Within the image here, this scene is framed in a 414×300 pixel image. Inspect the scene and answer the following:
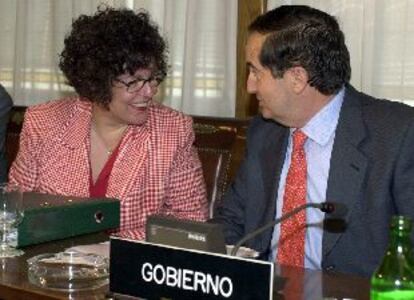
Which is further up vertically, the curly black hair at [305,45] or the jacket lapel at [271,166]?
the curly black hair at [305,45]

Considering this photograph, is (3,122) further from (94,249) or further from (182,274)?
(182,274)

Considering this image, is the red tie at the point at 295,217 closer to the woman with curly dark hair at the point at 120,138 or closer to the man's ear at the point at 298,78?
the man's ear at the point at 298,78

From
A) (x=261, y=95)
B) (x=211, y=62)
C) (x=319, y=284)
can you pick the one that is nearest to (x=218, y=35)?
(x=211, y=62)

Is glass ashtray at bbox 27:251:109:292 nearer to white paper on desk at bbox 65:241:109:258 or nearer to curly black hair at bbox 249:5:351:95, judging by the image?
white paper on desk at bbox 65:241:109:258

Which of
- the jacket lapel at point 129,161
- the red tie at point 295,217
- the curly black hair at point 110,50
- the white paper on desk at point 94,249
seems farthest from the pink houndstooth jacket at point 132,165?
the white paper on desk at point 94,249

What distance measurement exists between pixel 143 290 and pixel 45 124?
55.8 inches

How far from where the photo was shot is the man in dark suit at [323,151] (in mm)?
2074

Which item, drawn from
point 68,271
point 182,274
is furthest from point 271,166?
point 182,274

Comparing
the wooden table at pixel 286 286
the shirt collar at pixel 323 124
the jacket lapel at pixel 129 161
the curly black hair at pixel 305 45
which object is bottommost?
the wooden table at pixel 286 286

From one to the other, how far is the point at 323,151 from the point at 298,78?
0.22 m

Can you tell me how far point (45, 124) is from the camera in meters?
2.72

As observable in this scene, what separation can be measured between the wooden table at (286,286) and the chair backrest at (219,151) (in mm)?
942

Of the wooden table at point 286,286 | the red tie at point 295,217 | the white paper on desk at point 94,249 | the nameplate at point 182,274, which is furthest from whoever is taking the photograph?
the red tie at point 295,217

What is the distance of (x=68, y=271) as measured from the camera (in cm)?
162
